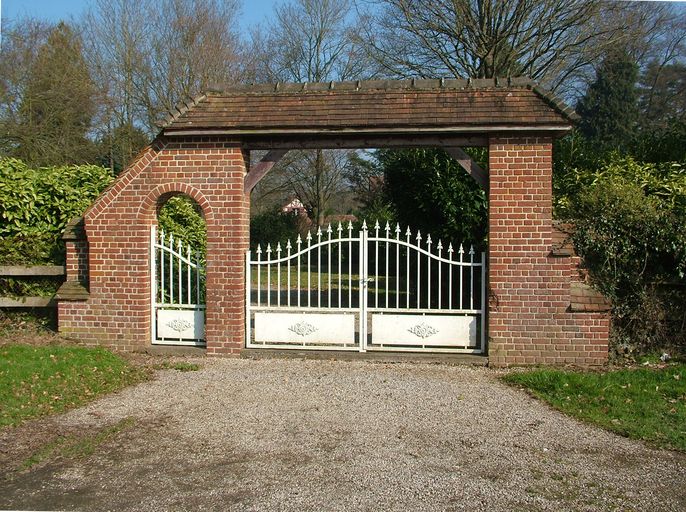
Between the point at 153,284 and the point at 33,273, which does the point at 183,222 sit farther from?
the point at 153,284

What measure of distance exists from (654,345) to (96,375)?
7.32m

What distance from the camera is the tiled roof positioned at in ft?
28.0

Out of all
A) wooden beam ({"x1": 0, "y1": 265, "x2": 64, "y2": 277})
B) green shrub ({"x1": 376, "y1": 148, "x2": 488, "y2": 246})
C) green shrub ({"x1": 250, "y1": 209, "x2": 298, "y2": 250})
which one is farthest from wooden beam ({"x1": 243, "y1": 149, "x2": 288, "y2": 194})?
green shrub ({"x1": 250, "y1": 209, "x2": 298, "y2": 250})

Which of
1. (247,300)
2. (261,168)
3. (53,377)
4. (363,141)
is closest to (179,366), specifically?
(247,300)

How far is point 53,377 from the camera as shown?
7.34m

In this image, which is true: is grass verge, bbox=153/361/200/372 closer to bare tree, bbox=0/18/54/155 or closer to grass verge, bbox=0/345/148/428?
grass verge, bbox=0/345/148/428

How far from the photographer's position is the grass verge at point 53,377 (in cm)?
650

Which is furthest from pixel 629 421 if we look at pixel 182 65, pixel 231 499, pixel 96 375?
pixel 182 65

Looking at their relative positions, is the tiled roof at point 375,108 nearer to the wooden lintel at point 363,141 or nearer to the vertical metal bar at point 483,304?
the wooden lintel at point 363,141

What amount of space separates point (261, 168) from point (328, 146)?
3.22ft

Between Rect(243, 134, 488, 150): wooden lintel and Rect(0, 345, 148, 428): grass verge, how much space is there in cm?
349

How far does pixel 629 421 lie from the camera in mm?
6188

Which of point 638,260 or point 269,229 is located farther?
point 269,229

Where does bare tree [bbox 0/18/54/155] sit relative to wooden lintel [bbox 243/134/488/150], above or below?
above
